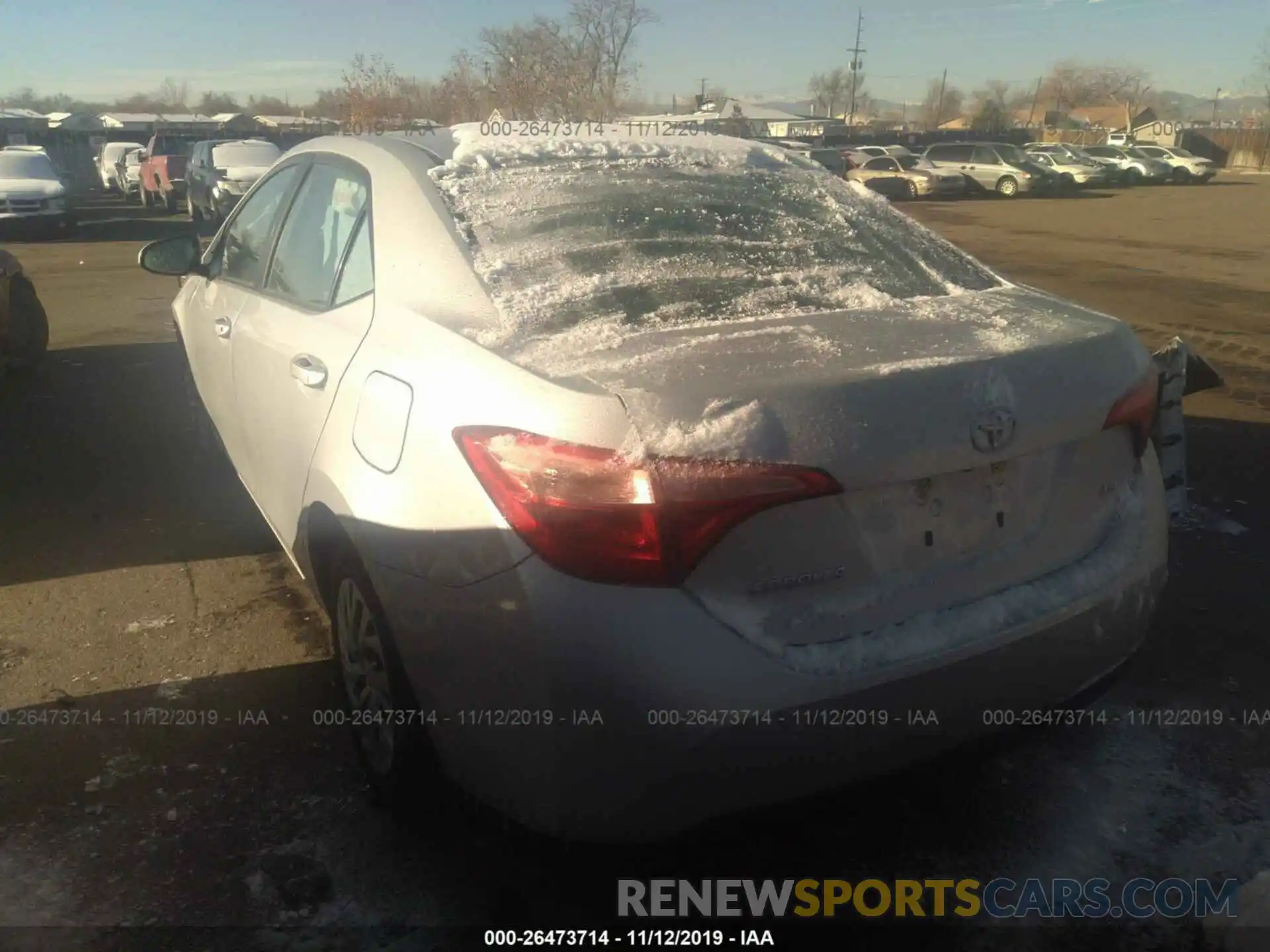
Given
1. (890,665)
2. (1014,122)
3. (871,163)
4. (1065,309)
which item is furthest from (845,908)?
(1014,122)

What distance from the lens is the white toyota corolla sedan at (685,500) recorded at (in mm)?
1845

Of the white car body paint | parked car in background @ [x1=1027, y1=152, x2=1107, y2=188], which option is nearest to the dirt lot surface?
the white car body paint

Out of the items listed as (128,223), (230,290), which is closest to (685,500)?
(230,290)

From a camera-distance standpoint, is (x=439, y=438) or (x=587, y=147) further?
(x=587, y=147)

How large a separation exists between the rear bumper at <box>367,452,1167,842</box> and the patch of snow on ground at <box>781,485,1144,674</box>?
2cm

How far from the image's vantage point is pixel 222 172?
19.0m

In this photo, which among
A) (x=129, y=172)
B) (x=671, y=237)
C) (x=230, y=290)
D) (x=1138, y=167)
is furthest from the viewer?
(x=1138, y=167)

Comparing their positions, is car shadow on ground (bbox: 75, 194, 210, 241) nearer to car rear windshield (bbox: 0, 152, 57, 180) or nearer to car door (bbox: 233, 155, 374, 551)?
car rear windshield (bbox: 0, 152, 57, 180)

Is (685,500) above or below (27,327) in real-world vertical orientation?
above

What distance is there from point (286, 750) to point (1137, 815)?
90.5 inches

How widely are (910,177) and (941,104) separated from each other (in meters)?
88.6

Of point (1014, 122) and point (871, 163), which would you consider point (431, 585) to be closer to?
point (871, 163)

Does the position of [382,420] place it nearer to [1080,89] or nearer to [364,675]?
[364,675]

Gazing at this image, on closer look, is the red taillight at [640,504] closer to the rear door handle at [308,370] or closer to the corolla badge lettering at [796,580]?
the corolla badge lettering at [796,580]
